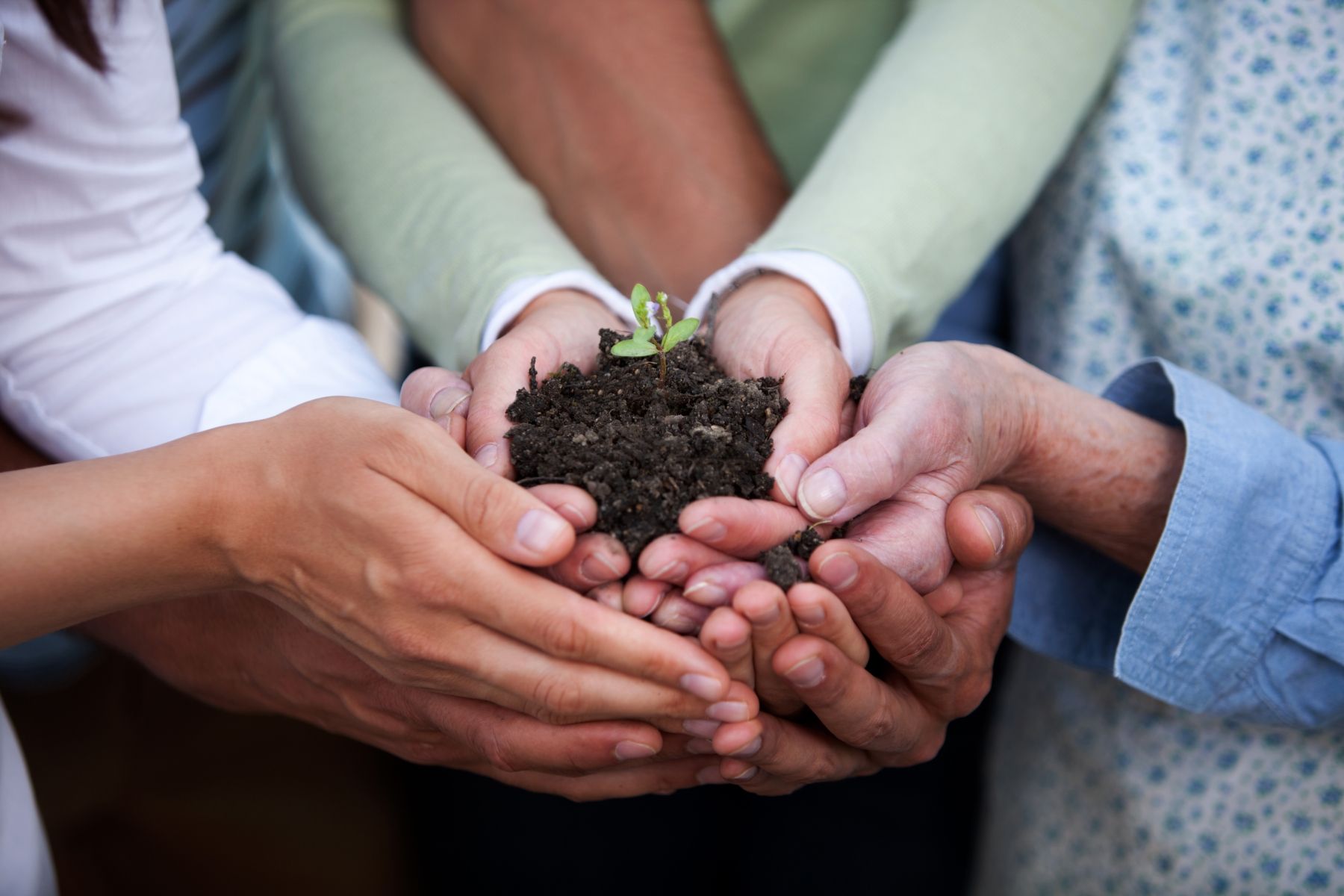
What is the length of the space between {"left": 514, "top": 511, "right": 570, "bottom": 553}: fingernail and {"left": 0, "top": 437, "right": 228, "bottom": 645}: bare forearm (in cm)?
37

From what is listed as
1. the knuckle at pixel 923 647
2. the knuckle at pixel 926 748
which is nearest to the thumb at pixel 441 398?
the knuckle at pixel 923 647

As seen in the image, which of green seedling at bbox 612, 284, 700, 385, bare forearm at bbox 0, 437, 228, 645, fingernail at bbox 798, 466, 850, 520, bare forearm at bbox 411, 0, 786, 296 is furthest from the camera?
bare forearm at bbox 411, 0, 786, 296

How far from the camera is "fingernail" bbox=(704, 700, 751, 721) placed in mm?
1088

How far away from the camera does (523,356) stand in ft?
4.30

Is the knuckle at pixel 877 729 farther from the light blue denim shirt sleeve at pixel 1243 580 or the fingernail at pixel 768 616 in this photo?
the light blue denim shirt sleeve at pixel 1243 580

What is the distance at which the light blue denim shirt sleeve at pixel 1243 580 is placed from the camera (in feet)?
4.23

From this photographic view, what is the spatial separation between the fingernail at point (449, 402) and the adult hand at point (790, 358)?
392 millimetres

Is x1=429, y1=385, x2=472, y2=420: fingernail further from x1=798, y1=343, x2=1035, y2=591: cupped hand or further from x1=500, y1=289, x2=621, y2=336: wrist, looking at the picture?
x1=798, y1=343, x2=1035, y2=591: cupped hand

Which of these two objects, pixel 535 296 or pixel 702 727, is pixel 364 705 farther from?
pixel 535 296

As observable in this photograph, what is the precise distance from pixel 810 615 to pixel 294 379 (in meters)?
0.85

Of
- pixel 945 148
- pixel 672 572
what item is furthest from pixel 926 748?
pixel 945 148

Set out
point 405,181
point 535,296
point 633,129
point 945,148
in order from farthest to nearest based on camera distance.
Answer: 1. point 633,129
2. point 405,181
3. point 945,148
4. point 535,296

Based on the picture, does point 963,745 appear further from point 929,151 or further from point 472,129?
point 472,129

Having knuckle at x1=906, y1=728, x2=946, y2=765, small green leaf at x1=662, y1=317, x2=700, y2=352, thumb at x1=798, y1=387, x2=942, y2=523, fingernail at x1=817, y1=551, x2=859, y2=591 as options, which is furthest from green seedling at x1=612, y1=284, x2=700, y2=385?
knuckle at x1=906, y1=728, x2=946, y2=765
